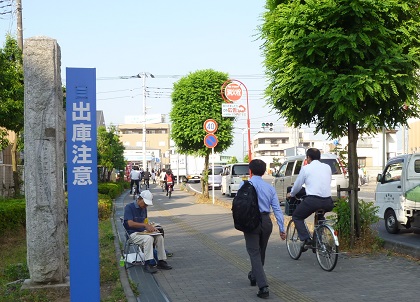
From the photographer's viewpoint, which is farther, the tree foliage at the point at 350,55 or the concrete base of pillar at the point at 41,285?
the tree foliage at the point at 350,55

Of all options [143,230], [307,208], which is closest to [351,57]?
[307,208]

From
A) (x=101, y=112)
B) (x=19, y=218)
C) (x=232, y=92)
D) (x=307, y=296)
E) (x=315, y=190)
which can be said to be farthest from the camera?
(x=101, y=112)

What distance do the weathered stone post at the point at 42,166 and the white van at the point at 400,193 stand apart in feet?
26.5

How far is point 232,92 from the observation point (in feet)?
76.9

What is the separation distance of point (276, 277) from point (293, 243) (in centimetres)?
169

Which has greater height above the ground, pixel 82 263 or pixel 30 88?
pixel 30 88

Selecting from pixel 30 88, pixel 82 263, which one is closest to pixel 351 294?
pixel 82 263

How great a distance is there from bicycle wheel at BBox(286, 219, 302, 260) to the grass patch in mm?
3094

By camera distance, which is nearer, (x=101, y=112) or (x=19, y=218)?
(x=19, y=218)

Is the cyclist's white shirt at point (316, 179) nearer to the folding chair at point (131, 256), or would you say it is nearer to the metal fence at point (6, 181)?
the folding chair at point (131, 256)

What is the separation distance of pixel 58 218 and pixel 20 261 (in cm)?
320

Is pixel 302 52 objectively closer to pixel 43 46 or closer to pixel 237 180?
pixel 43 46

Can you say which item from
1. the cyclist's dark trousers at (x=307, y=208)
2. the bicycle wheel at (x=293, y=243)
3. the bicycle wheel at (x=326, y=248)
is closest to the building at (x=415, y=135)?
the bicycle wheel at (x=293, y=243)

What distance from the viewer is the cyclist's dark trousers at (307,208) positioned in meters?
9.07
